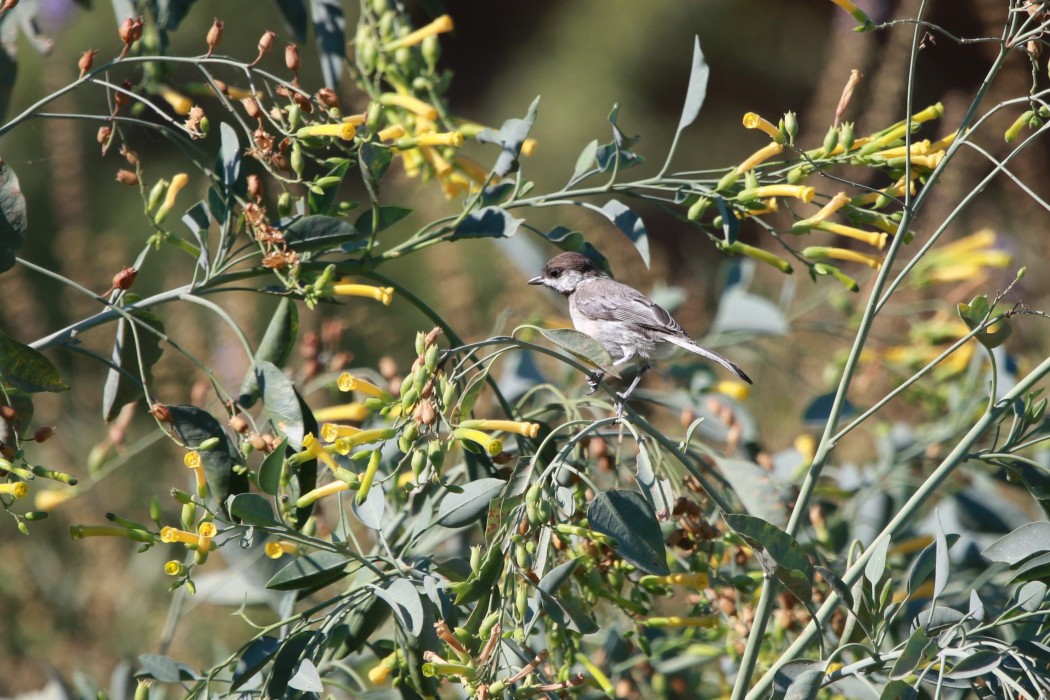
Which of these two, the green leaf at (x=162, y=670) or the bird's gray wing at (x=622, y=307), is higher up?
the green leaf at (x=162, y=670)

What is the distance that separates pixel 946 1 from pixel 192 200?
17.3 feet

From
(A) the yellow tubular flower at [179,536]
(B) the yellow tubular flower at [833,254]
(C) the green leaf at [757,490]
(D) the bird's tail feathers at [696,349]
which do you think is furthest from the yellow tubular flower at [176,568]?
(D) the bird's tail feathers at [696,349]

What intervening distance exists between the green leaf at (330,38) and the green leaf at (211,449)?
0.80m

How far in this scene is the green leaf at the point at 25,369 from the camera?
50.9 inches

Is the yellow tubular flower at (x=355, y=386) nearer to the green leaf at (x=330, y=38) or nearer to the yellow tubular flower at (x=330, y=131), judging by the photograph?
the yellow tubular flower at (x=330, y=131)

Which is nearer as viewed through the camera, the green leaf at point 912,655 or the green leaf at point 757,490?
the green leaf at point 912,655

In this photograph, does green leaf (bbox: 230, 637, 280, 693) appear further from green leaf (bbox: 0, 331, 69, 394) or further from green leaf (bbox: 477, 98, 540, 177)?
green leaf (bbox: 477, 98, 540, 177)

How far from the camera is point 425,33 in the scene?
1.91m

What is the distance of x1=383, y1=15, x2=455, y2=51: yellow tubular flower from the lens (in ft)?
6.15

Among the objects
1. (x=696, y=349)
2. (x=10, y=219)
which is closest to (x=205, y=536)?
(x=10, y=219)

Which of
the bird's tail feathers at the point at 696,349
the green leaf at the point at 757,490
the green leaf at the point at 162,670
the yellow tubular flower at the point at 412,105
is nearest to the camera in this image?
the green leaf at the point at 162,670

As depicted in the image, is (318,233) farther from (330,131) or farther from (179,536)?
(179,536)

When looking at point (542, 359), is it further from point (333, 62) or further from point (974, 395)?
point (333, 62)

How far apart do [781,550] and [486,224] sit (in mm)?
657
